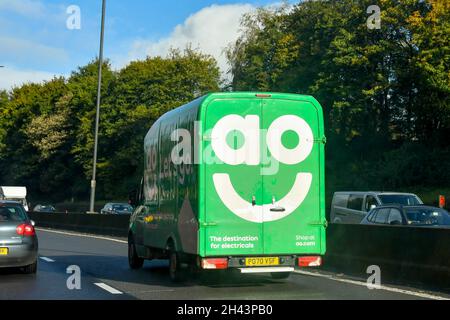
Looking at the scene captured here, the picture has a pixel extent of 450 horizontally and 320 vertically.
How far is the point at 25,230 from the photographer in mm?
13922

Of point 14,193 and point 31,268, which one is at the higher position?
point 14,193

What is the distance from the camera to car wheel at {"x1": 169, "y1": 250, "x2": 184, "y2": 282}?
12461mm

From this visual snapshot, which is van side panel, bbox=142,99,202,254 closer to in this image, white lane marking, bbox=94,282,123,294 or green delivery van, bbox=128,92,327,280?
green delivery van, bbox=128,92,327,280

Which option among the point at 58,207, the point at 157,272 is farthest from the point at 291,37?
the point at 157,272

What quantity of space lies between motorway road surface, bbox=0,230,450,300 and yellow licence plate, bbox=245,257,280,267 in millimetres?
428

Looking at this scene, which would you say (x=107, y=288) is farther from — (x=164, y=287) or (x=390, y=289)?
(x=390, y=289)

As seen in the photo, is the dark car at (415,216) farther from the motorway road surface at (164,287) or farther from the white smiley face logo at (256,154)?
the white smiley face logo at (256,154)

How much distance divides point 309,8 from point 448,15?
15.7m

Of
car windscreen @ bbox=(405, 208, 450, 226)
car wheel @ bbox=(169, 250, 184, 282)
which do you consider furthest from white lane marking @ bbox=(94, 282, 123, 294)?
car windscreen @ bbox=(405, 208, 450, 226)

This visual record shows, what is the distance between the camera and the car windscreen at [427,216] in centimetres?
1600

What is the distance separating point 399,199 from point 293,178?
42.1ft

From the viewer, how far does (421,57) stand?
4234cm

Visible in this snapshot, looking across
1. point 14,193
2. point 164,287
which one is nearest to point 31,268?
point 164,287
